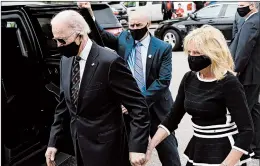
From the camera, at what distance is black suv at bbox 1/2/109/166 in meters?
3.62

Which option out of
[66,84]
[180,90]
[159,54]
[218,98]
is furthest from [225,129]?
[159,54]

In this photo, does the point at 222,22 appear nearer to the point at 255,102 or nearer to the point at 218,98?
the point at 255,102

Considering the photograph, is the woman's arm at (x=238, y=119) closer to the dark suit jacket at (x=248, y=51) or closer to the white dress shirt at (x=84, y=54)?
the white dress shirt at (x=84, y=54)

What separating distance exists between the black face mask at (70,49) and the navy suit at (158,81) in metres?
1.10

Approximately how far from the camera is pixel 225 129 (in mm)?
2443

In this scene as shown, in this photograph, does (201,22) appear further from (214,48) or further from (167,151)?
(214,48)

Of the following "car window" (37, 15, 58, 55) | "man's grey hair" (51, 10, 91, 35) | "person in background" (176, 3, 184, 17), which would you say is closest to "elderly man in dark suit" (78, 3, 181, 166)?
"car window" (37, 15, 58, 55)

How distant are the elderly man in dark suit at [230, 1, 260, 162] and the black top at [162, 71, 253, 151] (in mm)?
1994

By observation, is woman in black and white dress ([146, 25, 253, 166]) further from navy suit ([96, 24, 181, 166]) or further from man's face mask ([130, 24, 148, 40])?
man's face mask ([130, 24, 148, 40])

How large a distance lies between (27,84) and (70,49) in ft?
4.99

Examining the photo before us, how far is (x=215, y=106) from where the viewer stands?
2.42 m

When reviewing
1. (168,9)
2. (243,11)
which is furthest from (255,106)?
(168,9)

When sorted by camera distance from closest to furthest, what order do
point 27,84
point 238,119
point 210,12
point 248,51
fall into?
1. point 238,119
2. point 27,84
3. point 248,51
4. point 210,12

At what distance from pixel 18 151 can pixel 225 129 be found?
2000 mm
